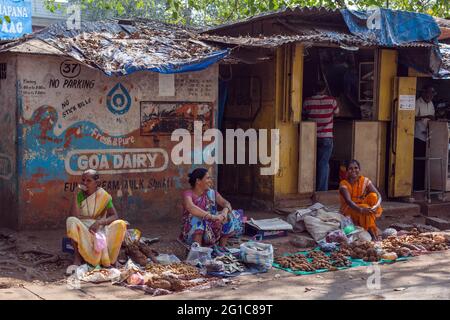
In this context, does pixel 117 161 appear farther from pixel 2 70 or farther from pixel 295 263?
pixel 295 263

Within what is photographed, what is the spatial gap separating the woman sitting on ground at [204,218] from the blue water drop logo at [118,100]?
1.46 meters

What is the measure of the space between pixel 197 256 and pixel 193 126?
7.59 ft

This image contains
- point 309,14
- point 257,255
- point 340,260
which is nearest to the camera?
point 257,255

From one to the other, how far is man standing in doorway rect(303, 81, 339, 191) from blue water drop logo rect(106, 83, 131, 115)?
2975 mm

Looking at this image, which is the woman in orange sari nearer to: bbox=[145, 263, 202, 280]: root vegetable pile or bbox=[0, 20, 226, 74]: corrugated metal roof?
bbox=[0, 20, 226, 74]: corrugated metal roof

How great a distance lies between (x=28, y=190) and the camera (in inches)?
293

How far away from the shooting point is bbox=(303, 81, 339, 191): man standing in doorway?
9672 millimetres

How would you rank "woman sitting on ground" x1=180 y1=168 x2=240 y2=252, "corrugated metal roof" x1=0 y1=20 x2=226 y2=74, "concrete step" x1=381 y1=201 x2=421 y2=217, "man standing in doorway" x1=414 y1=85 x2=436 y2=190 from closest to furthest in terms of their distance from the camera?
"woman sitting on ground" x1=180 y1=168 x2=240 y2=252
"corrugated metal roof" x1=0 y1=20 x2=226 y2=74
"concrete step" x1=381 y1=201 x2=421 y2=217
"man standing in doorway" x1=414 y1=85 x2=436 y2=190

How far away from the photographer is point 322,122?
9703 millimetres

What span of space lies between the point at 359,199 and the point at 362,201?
0.05 meters

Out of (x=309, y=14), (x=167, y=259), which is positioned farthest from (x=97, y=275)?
(x=309, y=14)

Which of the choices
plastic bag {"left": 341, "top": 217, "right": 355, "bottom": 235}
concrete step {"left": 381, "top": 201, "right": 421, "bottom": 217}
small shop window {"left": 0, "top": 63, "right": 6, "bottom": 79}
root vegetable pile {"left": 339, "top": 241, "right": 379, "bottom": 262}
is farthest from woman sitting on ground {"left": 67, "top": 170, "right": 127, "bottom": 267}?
concrete step {"left": 381, "top": 201, "right": 421, "bottom": 217}

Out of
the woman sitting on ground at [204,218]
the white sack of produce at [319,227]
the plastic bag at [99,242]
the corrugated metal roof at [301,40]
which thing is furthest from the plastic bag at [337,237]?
the plastic bag at [99,242]

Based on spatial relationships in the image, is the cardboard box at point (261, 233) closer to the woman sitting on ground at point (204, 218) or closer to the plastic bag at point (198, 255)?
the woman sitting on ground at point (204, 218)
